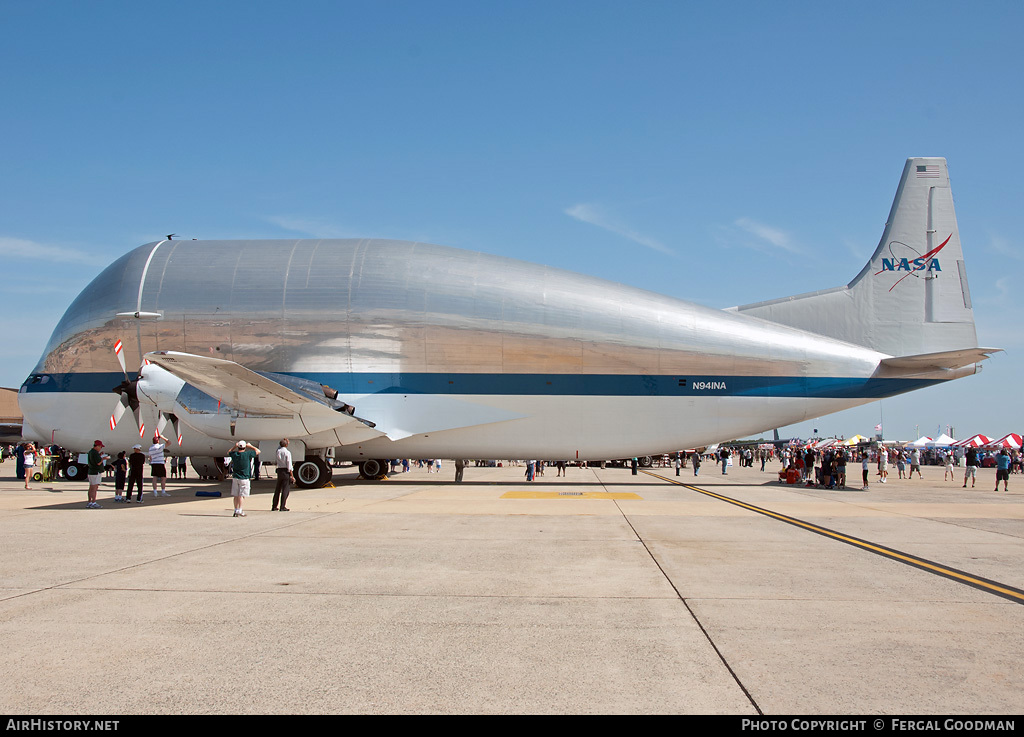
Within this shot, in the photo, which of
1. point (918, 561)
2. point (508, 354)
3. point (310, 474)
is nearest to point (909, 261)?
point (508, 354)

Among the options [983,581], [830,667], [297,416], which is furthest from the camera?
[297,416]

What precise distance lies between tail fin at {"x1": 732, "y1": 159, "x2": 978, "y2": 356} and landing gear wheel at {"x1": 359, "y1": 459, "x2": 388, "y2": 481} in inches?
620

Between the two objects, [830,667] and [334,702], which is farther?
[830,667]

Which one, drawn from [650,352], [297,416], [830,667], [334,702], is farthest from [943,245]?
[334,702]

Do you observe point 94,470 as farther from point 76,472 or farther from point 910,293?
point 910,293

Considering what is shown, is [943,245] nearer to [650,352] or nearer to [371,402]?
[650,352]

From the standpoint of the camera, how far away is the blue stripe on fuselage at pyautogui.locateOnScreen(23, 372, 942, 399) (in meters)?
23.2

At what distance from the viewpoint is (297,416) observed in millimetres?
21281

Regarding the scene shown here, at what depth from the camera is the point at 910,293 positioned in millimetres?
24484

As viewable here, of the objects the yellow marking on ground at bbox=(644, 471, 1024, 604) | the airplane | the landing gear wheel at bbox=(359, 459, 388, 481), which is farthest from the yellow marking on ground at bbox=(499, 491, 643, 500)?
the landing gear wheel at bbox=(359, 459, 388, 481)

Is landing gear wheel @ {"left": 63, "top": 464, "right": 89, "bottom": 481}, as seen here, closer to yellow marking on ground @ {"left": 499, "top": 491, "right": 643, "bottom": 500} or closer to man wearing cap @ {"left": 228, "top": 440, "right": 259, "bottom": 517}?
man wearing cap @ {"left": 228, "top": 440, "right": 259, "bottom": 517}

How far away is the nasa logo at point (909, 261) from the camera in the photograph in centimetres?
2436

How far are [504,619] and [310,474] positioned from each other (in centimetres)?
1763
